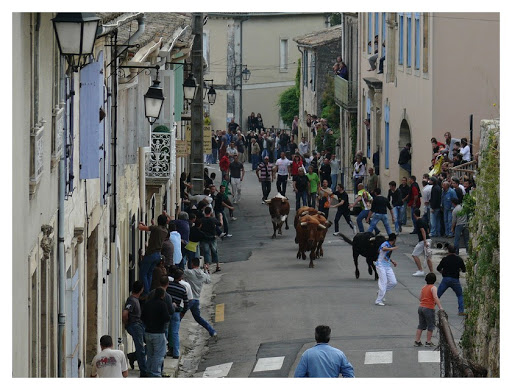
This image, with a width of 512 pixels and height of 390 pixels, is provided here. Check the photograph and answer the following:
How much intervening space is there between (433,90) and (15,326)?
25346 mm

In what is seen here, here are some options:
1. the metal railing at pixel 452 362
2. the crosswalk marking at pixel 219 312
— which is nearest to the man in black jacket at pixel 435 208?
the crosswalk marking at pixel 219 312

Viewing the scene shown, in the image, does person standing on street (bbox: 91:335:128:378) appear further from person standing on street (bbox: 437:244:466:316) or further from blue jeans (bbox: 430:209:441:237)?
blue jeans (bbox: 430:209:441:237)

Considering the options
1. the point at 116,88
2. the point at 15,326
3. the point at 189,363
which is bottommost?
the point at 189,363

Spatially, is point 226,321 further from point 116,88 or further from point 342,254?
point 342,254

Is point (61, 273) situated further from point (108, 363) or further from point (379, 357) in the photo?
point (379, 357)

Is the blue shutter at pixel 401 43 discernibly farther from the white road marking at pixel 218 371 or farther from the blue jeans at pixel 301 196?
the white road marking at pixel 218 371

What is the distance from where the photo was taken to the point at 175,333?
1966 centimetres

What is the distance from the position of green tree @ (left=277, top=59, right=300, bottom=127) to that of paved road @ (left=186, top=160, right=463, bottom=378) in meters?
37.0

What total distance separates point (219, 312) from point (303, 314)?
2.01 meters

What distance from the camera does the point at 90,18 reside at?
1225cm

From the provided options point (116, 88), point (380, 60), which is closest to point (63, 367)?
point (116, 88)

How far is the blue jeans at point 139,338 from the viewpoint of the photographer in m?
17.4

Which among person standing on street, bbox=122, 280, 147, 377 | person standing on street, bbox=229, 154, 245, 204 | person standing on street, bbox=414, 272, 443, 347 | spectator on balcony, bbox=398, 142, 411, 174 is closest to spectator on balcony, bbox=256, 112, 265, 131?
person standing on street, bbox=229, 154, 245, 204

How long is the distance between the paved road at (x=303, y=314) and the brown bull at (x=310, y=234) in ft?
0.99
